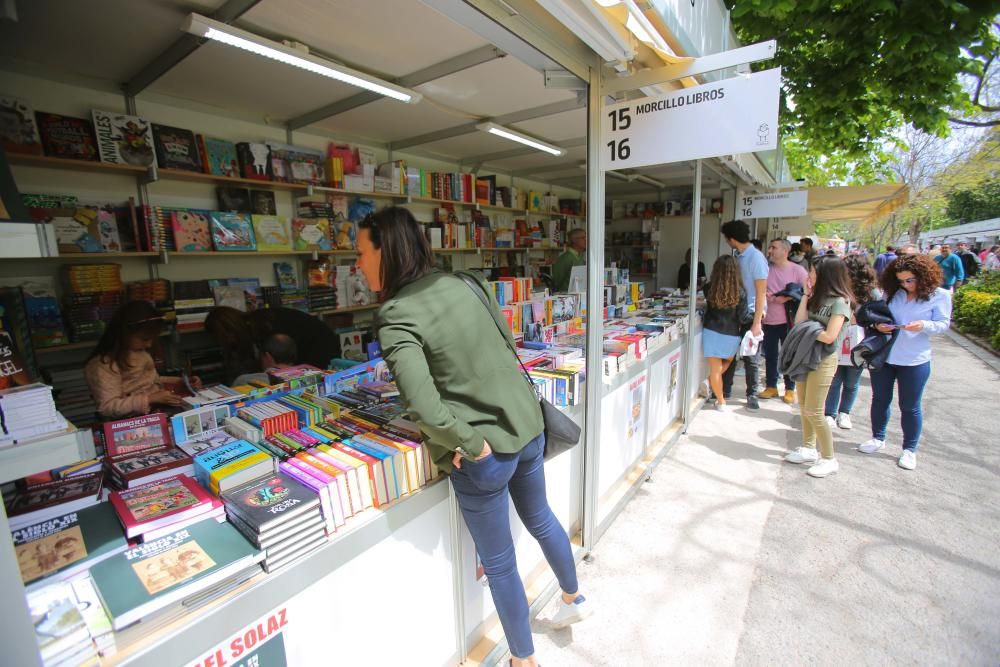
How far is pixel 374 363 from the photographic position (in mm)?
2195

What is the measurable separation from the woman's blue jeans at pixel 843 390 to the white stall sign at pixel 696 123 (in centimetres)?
295

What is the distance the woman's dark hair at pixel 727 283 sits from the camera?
3912 mm

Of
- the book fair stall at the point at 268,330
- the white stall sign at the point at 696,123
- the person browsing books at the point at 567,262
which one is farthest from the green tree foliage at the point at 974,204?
the white stall sign at the point at 696,123

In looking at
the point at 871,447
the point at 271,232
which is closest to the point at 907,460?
the point at 871,447

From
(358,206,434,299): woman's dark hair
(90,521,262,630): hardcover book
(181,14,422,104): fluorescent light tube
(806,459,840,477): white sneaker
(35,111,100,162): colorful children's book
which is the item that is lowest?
(806,459,840,477): white sneaker

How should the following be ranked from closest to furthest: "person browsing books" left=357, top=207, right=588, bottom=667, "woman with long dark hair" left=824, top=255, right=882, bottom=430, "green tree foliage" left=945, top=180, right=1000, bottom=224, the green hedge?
"person browsing books" left=357, top=207, right=588, bottom=667, "woman with long dark hair" left=824, top=255, right=882, bottom=430, the green hedge, "green tree foliage" left=945, top=180, right=1000, bottom=224

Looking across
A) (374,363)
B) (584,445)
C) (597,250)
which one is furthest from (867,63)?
(374,363)

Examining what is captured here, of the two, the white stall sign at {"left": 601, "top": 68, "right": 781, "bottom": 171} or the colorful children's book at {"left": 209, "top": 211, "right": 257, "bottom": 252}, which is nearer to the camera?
the white stall sign at {"left": 601, "top": 68, "right": 781, "bottom": 171}

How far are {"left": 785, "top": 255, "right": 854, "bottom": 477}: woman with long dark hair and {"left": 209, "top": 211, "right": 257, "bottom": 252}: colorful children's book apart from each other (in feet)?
13.4

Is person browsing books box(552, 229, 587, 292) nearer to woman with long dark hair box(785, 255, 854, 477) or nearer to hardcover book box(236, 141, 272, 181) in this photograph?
woman with long dark hair box(785, 255, 854, 477)

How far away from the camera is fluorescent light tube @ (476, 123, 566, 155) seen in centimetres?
396

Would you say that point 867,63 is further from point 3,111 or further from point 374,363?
point 3,111

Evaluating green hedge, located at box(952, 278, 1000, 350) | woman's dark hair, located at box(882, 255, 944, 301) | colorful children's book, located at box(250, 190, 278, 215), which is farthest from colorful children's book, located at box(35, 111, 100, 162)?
green hedge, located at box(952, 278, 1000, 350)

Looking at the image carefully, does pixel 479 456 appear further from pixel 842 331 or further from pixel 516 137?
pixel 516 137
